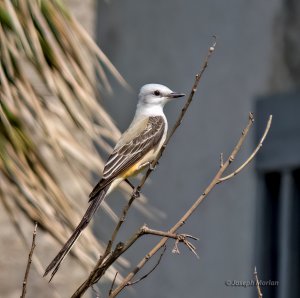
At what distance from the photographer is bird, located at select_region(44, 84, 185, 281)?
13.6 feet

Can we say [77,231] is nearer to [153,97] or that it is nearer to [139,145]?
[139,145]

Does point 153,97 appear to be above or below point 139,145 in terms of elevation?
above

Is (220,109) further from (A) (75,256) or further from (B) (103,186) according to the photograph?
(B) (103,186)

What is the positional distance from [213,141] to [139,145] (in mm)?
3027

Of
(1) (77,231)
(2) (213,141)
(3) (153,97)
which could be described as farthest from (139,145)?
(2) (213,141)

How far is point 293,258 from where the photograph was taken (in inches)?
269

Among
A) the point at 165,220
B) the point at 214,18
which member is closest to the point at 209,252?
the point at 165,220

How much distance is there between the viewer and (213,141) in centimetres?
745

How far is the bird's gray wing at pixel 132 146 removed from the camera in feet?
13.8

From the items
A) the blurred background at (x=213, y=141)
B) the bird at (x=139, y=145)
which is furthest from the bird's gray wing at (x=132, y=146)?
the blurred background at (x=213, y=141)

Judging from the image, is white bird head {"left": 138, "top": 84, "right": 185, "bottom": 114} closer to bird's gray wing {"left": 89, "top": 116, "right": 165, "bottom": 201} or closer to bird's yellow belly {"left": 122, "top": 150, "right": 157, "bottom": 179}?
bird's gray wing {"left": 89, "top": 116, "right": 165, "bottom": 201}

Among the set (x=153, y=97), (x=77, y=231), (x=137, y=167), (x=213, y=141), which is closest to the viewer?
(x=77, y=231)

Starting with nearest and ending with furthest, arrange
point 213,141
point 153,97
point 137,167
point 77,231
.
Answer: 1. point 77,231
2. point 137,167
3. point 153,97
4. point 213,141

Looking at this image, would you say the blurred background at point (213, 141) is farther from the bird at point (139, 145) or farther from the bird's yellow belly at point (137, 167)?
the bird's yellow belly at point (137, 167)
